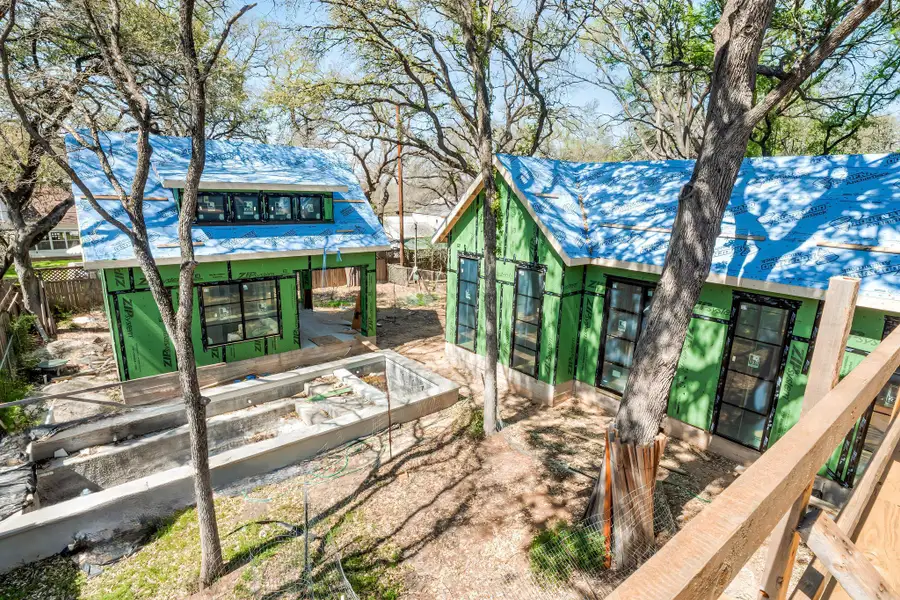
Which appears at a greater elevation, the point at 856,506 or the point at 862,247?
the point at 862,247

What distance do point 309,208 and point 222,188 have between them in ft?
8.80

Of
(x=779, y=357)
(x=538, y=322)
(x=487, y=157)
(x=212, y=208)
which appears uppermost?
(x=487, y=157)

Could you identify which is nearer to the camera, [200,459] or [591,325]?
[200,459]

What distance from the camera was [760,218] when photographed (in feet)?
28.3

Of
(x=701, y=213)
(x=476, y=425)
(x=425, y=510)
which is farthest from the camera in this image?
(x=476, y=425)

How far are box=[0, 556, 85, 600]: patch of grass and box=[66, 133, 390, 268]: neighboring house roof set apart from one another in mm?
6042

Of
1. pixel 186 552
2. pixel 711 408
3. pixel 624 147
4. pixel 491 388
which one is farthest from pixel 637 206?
pixel 624 147

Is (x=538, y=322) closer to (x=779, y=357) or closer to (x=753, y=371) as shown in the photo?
(x=753, y=371)

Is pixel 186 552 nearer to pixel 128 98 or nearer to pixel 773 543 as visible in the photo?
pixel 128 98

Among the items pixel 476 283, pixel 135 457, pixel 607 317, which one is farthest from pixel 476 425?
pixel 135 457

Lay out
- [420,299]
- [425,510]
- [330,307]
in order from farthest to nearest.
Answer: [420,299], [330,307], [425,510]

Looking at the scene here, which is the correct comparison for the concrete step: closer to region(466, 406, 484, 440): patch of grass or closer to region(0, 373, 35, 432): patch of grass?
region(0, 373, 35, 432): patch of grass

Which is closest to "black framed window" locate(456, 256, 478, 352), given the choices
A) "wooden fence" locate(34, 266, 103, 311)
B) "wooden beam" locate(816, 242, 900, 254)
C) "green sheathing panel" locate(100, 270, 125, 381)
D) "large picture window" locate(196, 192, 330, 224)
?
"large picture window" locate(196, 192, 330, 224)

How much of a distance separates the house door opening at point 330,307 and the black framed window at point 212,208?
2871mm
